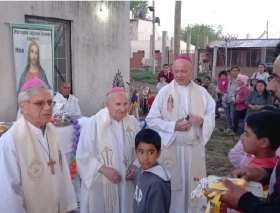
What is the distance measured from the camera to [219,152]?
8.02 meters

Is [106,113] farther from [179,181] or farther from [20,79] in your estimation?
[20,79]

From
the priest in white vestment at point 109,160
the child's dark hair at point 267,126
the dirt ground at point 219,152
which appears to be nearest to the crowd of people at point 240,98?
the dirt ground at point 219,152

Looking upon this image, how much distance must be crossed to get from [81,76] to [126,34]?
2434 mm

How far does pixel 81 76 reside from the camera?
27.6 feet

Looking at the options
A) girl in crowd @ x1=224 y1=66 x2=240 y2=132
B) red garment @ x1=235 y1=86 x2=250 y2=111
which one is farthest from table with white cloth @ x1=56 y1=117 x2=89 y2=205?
girl in crowd @ x1=224 y1=66 x2=240 y2=132

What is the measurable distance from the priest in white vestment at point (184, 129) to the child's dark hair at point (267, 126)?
5.34 feet

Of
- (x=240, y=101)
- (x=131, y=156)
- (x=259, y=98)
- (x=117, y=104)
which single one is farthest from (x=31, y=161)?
(x=240, y=101)

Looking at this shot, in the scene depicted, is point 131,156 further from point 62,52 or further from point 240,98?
point 240,98

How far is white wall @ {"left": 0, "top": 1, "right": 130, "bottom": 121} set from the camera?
20.9 ft

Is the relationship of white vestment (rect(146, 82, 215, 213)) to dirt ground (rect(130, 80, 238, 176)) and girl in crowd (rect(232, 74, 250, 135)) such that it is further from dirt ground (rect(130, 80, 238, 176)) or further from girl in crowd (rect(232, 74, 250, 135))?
girl in crowd (rect(232, 74, 250, 135))

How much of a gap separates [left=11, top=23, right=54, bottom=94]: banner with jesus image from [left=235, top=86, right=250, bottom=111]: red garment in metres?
5.61

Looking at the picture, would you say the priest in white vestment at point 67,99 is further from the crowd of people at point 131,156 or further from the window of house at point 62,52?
the crowd of people at point 131,156

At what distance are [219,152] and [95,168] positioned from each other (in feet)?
17.2

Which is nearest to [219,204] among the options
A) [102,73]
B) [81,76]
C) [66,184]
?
[66,184]
